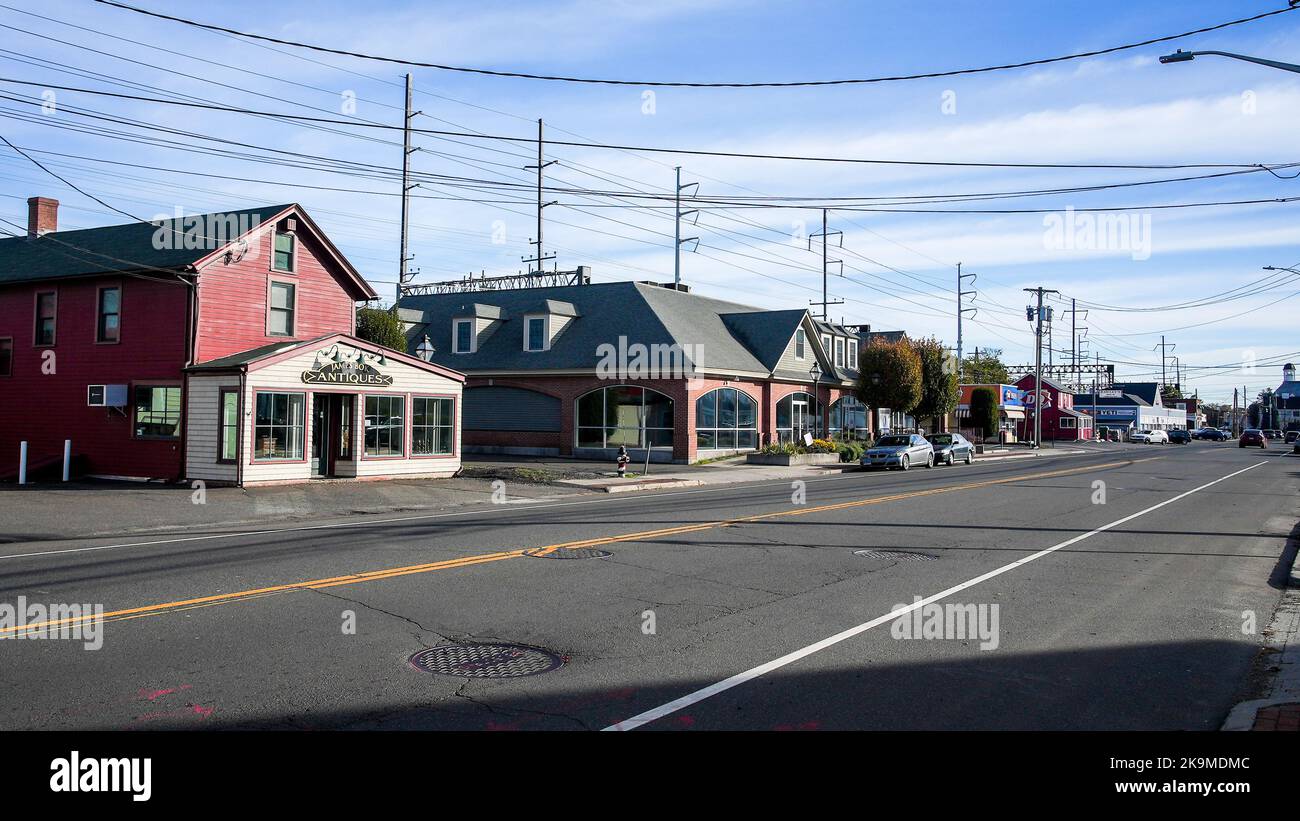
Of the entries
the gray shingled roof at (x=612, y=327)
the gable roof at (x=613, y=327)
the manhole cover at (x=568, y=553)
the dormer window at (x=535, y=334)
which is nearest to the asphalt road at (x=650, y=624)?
the manhole cover at (x=568, y=553)

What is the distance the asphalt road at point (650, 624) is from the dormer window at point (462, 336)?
25.9 meters

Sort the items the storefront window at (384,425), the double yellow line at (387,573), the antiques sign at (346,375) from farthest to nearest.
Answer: the storefront window at (384,425) → the antiques sign at (346,375) → the double yellow line at (387,573)

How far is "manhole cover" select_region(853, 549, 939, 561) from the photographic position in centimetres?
1235

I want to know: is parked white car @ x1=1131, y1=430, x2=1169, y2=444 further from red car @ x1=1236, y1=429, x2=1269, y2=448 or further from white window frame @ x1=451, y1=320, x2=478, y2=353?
white window frame @ x1=451, y1=320, x2=478, y2=353

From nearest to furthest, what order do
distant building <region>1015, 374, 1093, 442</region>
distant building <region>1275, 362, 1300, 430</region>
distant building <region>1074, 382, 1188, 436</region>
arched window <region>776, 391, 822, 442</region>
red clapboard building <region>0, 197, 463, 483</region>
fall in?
red clapboard building <region>0, 197, 463, 483</region>, arched window <region>776, 391, 822, 442</region>, distant building <region>1015, 374, 1093, 442</region>, distant building <region>1074, 382, 1188, 436</region>, distant building <region>1275, 362, 1300, 430</region>

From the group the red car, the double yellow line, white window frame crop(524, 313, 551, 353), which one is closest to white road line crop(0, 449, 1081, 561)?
the double yellow line

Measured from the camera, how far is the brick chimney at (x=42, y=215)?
2936 cm

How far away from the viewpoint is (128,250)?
25750 millimetres

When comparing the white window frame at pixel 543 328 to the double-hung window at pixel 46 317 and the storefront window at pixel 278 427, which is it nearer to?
the storefront window at pixel 278 427

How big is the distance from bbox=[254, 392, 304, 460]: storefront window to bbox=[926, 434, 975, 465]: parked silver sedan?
89.5ft

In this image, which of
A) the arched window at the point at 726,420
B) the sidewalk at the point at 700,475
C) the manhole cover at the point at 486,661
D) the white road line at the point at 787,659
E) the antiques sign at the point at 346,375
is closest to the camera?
the white road line at the point at 787,659

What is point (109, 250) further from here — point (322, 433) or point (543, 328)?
point (543, 328)

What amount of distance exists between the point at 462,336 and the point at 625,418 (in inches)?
393
